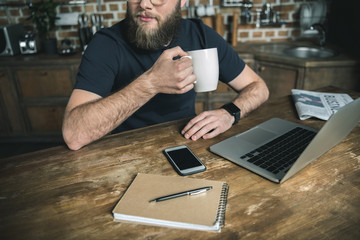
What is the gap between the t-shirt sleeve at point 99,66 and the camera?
108 centimetres

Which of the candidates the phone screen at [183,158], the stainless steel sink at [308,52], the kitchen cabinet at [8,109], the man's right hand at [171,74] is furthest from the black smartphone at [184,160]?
the kitchen cabinet at [8,109]

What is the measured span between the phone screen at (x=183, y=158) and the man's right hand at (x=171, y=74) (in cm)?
22

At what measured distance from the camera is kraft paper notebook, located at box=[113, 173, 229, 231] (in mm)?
545

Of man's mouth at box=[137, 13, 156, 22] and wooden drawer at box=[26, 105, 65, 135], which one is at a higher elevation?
man's mouth at box=[137, 13, 156, 22]

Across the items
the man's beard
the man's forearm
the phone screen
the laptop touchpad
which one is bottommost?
the laptop touchpad

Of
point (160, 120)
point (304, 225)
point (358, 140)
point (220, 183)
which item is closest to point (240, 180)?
point (220, 183)

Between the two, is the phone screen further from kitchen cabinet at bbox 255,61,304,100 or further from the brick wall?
the brick wall

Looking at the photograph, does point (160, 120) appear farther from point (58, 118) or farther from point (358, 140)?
point (58, 118)

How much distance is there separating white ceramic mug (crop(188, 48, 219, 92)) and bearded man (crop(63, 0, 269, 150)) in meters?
0.02

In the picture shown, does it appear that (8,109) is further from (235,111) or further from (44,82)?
(235,111)

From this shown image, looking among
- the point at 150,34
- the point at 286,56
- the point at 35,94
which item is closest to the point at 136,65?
the point at 150,34

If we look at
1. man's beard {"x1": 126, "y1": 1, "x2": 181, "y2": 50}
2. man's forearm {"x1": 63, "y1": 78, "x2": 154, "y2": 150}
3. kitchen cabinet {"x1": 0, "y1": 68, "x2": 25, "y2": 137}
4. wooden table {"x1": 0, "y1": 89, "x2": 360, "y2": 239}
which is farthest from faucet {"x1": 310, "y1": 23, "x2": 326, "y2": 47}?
kitchen cabinet {"x1": 0, "y1": 68, "x2": 25, "y2": 137}

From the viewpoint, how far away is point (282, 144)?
0.84m

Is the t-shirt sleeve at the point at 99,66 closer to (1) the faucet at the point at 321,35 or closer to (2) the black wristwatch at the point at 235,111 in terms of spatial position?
(2) the black wristwatch at the point at 235,111
